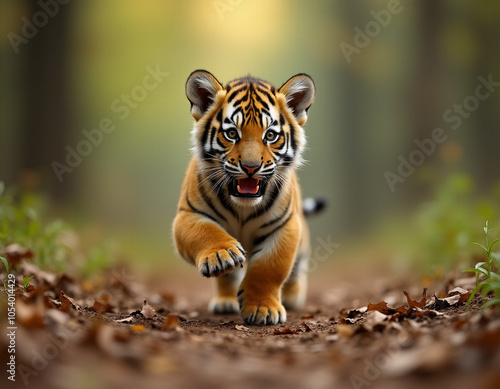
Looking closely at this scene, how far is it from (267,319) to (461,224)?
397 centimetres

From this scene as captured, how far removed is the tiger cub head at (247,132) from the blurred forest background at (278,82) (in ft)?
8.07

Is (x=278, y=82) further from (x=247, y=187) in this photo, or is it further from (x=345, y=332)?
(x=345, y=332)

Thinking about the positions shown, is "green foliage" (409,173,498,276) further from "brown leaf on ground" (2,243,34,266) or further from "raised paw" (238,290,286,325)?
"brown leaf on ground" (2,243,34,266)

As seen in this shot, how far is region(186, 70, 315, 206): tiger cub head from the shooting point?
4.52m

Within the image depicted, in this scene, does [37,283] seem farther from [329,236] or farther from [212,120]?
[329,236]

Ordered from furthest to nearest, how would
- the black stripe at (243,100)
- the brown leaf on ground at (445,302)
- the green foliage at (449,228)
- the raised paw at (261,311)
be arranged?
1. the green foliage at (449,228)
2. the black stripe at (243,100)
3. the raised paw at (261,311)
4. the brown leaf on ground at (445,302)

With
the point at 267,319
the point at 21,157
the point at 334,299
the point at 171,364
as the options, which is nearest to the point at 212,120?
the point at 267,319

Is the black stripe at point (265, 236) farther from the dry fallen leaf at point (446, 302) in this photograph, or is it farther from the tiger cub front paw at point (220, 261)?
the dry fallen leaf at point (446, 302)

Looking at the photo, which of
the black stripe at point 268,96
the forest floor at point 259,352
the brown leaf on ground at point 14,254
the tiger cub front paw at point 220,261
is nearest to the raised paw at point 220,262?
the tiger cub front paw at point 220,261

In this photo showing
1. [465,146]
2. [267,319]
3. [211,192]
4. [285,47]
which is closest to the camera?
[267,319]

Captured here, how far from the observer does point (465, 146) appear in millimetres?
13391

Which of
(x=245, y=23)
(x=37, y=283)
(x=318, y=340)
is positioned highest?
(x=245, y=23)

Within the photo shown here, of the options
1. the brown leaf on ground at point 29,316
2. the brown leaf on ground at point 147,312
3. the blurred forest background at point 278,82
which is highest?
the blurred forest background at point 278,82

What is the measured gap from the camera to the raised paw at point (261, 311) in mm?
4512
